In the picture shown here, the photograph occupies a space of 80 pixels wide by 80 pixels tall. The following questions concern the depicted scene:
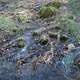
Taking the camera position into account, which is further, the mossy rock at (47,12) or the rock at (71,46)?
the mossy rock at (47,12)

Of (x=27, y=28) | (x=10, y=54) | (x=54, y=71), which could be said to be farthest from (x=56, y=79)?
(x=27, y=28)

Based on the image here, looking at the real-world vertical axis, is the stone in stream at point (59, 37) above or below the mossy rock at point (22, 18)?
above

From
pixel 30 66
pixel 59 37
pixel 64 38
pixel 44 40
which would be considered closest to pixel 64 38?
pixel 64 38

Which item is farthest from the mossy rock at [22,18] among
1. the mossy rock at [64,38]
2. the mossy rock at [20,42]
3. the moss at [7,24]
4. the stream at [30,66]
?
the mossy rock at [64,38]

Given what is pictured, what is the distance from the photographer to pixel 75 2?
21.1 feet

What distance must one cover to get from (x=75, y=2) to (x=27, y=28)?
2.35 metres

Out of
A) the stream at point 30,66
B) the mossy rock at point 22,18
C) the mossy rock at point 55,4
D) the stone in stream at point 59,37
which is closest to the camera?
the stream at point 30,66

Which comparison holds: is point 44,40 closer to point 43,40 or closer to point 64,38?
point 43,40

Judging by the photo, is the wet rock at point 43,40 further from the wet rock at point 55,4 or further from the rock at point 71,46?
the wet rock at point 55,4

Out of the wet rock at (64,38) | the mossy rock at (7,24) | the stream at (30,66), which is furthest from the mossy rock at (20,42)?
the wet rock at (64,38)

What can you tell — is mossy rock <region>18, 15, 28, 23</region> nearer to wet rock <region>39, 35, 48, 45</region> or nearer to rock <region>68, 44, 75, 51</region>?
wet rock <region>39, 35, 48, 45</region>

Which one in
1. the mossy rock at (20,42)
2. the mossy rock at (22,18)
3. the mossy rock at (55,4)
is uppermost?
the mossy rock at (55,4)

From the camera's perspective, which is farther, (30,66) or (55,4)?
(55,4)

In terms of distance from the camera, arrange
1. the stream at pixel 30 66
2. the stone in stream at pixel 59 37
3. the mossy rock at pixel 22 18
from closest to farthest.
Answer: the stream at pixel 30 66, the stone in stream at pixel 59 37, the mossy rock at pixel 22 18
